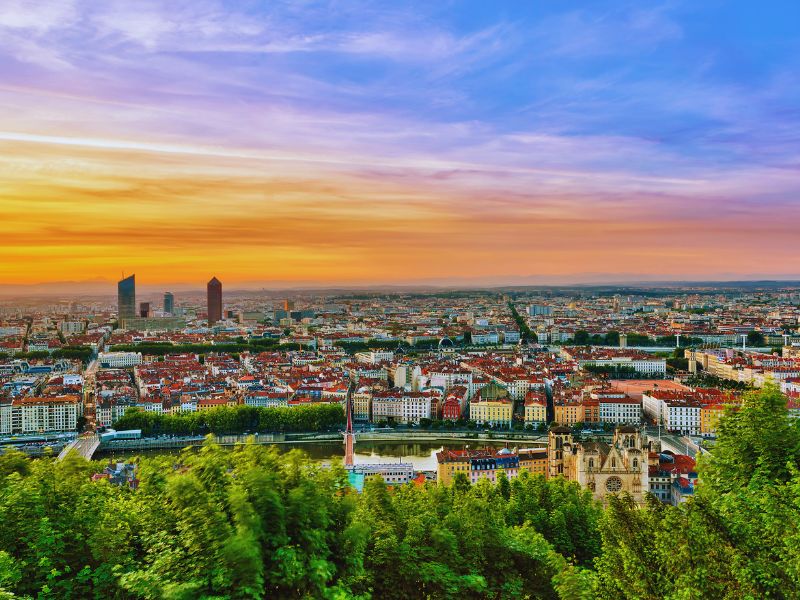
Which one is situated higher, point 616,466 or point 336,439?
point 616,466

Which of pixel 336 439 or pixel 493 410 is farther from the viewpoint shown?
pixel 493 410

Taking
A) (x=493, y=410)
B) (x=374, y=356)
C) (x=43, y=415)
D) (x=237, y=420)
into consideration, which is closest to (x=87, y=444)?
(x=43, y=415)

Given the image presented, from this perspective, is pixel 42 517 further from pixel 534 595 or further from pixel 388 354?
pixel 388 354

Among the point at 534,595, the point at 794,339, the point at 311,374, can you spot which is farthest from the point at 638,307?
the point at 534,595

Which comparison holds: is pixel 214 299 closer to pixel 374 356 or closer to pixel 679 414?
pixel 374 356

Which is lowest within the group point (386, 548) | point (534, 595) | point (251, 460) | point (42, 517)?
point (534, 595)

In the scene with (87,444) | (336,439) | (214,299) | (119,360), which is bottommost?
(336,439)
